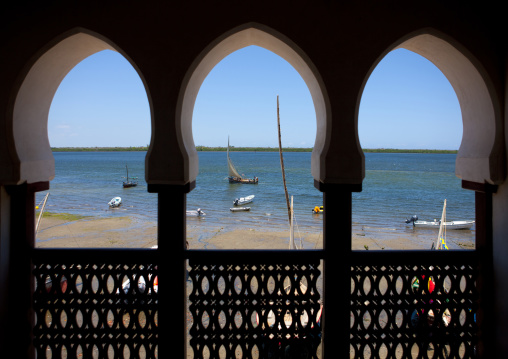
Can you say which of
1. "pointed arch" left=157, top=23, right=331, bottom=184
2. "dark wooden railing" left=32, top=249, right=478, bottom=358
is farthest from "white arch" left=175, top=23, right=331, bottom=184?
"dark wooden railing" left=32, top=249, right=478, bottom=358

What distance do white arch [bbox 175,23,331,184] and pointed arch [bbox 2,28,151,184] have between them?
50 centimetres

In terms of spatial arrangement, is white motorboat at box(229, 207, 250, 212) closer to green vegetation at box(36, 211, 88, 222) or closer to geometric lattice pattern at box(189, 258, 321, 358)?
green vegetation at box(36, 211, 88, 222)

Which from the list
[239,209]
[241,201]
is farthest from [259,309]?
[241,201]

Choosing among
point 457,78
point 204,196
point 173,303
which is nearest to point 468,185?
point 457,78

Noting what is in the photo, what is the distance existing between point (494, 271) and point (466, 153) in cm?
92

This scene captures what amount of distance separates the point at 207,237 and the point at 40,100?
17957 mm

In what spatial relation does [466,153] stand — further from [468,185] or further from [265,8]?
[265,8]

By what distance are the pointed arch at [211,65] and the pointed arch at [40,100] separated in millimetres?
499

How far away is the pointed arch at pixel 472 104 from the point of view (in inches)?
94.6

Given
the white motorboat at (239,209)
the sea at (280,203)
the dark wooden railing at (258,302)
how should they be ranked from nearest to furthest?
1. the dark wooden railing at (258,302)
2. the sea at (280,203)
3. the white motorboat at (239,209)

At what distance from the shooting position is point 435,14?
2432 millimetres

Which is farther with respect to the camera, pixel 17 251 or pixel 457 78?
pixel 457 78

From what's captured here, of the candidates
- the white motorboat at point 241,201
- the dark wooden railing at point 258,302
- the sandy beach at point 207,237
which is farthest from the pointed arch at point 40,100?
the white motorboat at point 241,201

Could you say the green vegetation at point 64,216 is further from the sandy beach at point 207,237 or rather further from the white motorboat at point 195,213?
the white motorboat at point 195,213
